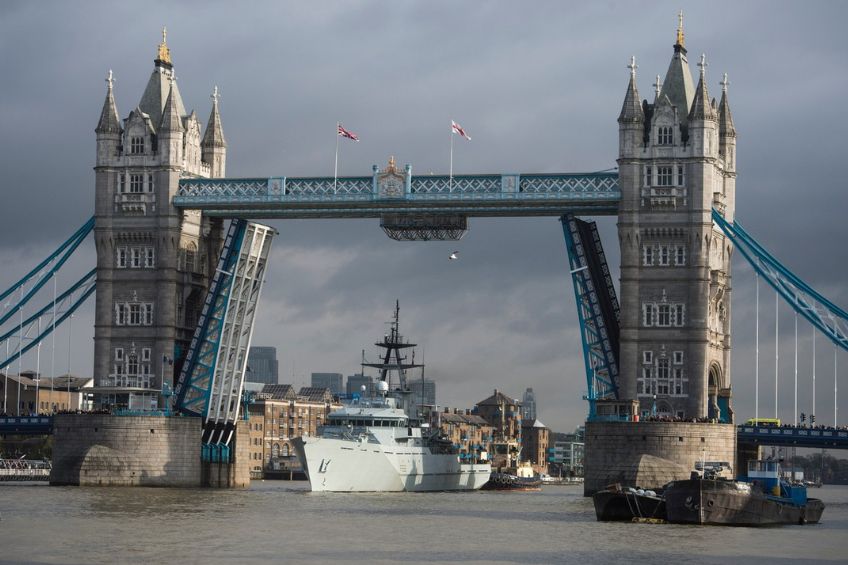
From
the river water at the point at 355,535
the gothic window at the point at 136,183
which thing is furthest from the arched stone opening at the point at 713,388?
the gothic window at the point at 136,183

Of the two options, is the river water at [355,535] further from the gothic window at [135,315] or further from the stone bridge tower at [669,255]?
the gothic window at [135,315]

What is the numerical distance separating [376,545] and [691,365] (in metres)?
45.6

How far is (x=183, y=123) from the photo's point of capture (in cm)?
12512

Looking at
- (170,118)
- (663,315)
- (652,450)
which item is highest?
(170,118)

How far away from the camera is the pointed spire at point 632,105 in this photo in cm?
11425

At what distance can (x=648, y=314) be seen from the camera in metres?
113

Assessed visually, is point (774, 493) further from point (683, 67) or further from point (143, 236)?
point (143, 236)

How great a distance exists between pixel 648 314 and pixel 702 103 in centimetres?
1373

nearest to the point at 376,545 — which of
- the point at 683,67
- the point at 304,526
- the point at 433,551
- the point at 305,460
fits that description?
the point at 433,551

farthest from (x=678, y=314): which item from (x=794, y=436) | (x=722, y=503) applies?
(x=722, y=503)

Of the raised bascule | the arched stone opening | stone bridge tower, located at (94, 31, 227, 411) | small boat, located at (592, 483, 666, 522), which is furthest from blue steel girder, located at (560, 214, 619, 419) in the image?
stone bridge tower, located at (94, 31, 227, 411)

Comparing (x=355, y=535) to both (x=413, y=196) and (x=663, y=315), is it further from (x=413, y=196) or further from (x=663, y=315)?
(x=413, y=196)

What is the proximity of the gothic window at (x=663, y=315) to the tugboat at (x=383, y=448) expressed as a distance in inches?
773


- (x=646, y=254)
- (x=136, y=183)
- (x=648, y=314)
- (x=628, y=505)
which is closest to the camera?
(x=628, y=505)
